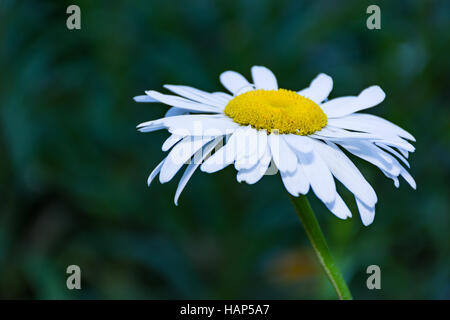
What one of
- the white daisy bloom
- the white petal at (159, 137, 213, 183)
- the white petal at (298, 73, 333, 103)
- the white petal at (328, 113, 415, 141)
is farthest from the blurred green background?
the white petal at (159, 137, 213, 183)

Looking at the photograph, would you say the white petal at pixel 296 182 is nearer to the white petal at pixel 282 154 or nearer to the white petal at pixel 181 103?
the white petal at pixel 282 154

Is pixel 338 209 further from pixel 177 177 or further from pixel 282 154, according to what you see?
pixel 177 177

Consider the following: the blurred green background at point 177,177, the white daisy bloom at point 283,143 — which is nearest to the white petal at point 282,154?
the white daisy bloom at point 283,143

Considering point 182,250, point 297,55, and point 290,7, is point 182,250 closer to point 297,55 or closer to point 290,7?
point 297,55

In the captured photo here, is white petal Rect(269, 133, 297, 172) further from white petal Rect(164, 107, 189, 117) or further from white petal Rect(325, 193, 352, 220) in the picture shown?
white petal Rect(164, 107, 189, 117)
